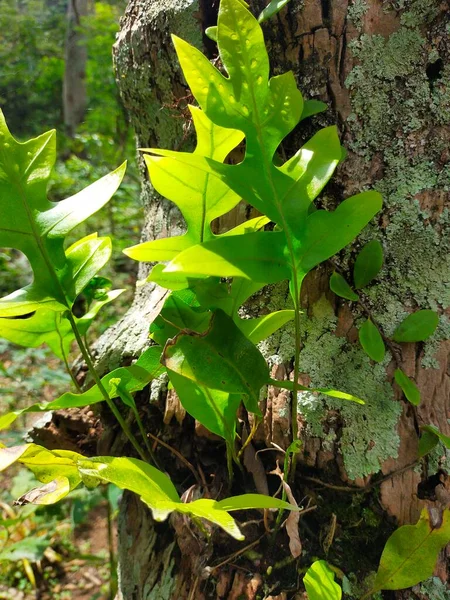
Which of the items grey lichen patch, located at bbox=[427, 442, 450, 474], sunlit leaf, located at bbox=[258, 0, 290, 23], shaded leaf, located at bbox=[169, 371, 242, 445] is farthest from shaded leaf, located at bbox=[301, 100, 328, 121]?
grey lichen patch, located at bbox=[427, 442, 450, 474]

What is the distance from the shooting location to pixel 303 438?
Answer: 854mm

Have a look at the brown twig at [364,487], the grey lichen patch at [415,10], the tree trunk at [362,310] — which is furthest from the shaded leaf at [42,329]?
the grey lichen patch at [415,10]

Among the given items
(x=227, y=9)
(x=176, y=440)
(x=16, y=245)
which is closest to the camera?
(x=227, y=9)

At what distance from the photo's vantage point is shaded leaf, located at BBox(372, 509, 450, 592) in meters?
0.72

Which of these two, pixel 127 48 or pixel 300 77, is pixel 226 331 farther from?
pixel 127 48

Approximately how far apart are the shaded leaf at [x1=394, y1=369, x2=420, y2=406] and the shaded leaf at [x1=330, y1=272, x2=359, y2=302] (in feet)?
0.50

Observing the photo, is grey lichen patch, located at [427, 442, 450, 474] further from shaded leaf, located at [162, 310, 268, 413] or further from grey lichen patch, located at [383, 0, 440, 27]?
grey lichen patch, located at [383, 0, 440, 27]

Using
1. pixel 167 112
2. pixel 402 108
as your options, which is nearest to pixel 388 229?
pixel 402 108

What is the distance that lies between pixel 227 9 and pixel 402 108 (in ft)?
1.40

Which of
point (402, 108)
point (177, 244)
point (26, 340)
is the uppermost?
point (402, 108)

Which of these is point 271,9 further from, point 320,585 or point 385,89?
point 320,585

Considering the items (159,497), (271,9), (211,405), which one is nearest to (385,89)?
(271,9)

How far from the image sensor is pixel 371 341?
82cm

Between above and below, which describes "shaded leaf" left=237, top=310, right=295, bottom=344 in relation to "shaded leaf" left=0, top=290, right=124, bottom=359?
above
